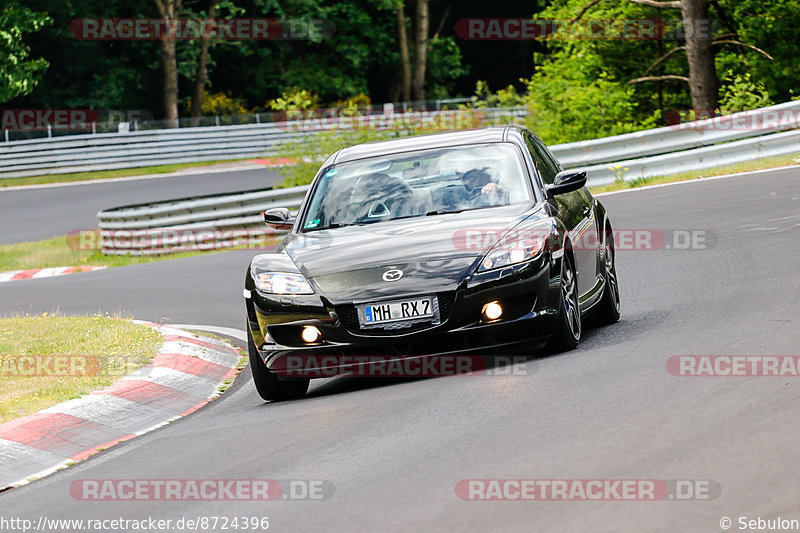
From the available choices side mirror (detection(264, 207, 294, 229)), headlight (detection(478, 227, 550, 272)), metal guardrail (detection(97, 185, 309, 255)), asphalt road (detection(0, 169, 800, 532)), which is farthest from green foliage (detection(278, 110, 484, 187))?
headlight (detection(478, 227, 550, 272))

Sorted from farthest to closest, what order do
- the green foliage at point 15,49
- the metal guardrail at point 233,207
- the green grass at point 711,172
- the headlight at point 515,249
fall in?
the green foliage at point 15,49
the metal guardrail at point 233,207
the green grass at point 711,172
the headlight at point 515,249

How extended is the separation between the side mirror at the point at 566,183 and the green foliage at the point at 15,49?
3380 cm

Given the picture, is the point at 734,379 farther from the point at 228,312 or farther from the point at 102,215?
the point at 102,215

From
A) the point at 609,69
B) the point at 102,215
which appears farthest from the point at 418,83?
the point at 102,215

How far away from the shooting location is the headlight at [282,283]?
7949 mm

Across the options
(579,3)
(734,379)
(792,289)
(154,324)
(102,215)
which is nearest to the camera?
(734,379)

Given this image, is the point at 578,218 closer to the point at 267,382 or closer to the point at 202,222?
the point at 267,382

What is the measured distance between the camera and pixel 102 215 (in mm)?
21500

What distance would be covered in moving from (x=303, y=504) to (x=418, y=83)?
4873 centimetres

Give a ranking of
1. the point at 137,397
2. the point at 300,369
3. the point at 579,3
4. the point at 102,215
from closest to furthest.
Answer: the point at 300,369, the point at 137,397, the point at 102,215, the point at 579,3

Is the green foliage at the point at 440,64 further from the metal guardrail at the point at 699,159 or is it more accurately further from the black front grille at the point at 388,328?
the black front grille at the point at 388,328

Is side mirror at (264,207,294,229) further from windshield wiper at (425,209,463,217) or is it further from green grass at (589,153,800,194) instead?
green grass at (589,153,800,194)

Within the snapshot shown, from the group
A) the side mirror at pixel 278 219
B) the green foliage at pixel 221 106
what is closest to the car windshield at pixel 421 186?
the side mirror at pixel 278 219

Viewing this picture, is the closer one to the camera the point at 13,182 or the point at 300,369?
the point at 300,369
